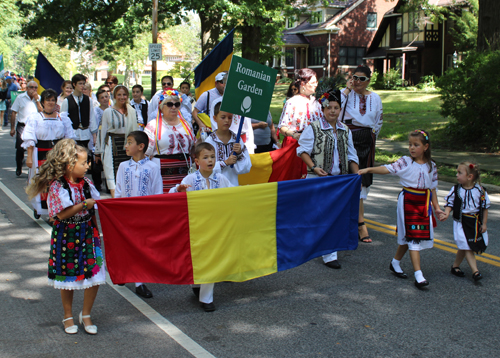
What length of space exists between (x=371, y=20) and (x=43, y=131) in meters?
49.8

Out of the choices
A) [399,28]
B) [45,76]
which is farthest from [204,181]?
[399,28]

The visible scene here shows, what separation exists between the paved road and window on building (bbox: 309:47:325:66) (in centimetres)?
4832

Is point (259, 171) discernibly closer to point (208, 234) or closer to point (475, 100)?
point (208, 234)

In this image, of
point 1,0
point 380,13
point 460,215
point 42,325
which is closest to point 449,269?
point 460,215

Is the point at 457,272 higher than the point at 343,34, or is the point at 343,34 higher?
the point at 343,34

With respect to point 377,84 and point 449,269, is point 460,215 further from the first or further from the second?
point 377,84

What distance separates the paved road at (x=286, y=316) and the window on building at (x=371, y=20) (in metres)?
49.6

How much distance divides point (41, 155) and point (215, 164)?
12.2 ft

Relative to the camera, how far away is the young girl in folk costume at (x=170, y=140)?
20.0 feet

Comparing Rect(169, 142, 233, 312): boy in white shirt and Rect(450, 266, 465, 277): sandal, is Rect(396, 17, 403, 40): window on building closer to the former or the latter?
Rect(450, 266, 465, 277): sandal

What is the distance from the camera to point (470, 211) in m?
5.59

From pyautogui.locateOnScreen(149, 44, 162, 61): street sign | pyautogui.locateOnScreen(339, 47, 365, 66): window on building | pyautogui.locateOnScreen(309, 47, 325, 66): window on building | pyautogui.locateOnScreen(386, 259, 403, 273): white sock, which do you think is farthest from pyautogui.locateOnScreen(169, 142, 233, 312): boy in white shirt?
pyautogui.locateOnScreen(309, 47, 325, 66): window on building

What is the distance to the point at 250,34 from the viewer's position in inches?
1099

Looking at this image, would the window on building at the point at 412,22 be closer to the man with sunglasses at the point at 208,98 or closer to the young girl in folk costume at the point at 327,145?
the man with sunglasses at the point at 208,98
